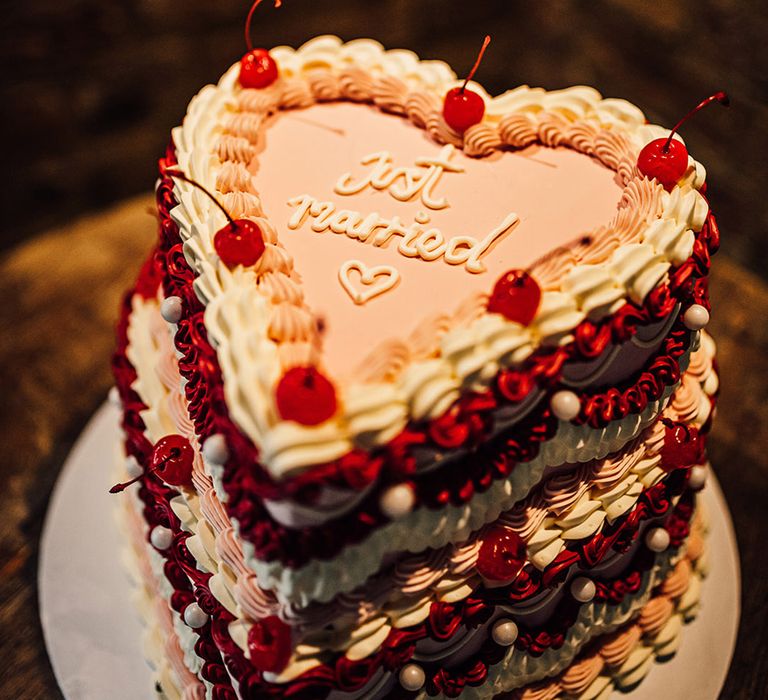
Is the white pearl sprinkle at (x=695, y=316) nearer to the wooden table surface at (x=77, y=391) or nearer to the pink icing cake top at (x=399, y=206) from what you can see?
the pink icing cake top at (x=399, y=206)

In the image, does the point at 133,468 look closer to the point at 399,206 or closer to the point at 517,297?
the point at 399,206

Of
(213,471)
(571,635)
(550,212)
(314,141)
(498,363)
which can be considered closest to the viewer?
(498,363)

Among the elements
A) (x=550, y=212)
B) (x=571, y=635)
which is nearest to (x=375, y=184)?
(x=550, y=212)

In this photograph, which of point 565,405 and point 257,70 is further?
point 257,70

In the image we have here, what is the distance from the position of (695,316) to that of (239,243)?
42.5 inches

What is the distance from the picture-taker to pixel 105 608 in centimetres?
274

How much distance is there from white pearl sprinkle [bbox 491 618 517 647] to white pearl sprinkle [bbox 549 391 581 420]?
1.90 feet

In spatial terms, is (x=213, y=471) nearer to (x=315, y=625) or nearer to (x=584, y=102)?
(x=315, y=625)

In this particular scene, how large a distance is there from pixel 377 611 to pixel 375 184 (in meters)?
1.07

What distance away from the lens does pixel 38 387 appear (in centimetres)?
353

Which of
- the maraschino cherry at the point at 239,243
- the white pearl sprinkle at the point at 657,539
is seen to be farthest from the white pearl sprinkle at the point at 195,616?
the white pearl sprinkle at the point at 657,539

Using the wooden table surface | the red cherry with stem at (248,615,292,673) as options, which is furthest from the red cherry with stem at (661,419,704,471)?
the red cherry with stem at (248,615,292,673)

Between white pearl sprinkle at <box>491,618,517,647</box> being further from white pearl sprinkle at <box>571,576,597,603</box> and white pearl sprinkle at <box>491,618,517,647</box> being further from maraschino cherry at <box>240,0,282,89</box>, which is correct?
maraschino cherry at <box>240,0,282,89</box>

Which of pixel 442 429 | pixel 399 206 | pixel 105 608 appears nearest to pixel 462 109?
pixel 399 206
